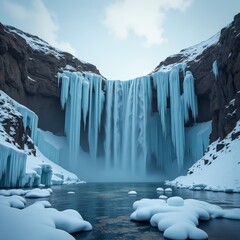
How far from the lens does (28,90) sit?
4644 centimetres

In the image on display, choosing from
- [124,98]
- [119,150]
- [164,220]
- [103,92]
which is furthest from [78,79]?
[164,220]

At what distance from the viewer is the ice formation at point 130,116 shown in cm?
4866

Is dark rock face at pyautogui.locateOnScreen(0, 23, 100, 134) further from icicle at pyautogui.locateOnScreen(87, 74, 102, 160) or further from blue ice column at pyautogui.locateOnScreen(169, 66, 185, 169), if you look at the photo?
blue ice column at pyautogui.locateOnScreen(169, 66, 185, 169)

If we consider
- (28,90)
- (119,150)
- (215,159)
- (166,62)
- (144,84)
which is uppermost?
(166,62)

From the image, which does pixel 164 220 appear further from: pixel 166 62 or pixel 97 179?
pixel 166 62

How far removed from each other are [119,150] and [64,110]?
540 inches

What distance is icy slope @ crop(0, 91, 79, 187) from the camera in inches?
856

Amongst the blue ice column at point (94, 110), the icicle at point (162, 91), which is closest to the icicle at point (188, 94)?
the icicle at point (162, 91)

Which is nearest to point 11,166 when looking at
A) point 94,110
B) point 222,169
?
point 222,169

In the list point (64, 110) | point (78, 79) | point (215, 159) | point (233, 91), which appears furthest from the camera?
point (64, 110)

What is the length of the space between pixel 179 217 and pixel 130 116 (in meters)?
46.6

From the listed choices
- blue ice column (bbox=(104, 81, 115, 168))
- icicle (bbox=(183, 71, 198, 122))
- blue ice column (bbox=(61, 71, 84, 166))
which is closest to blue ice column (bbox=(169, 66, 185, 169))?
icicle (bbox=(183, 71, 198, 122))

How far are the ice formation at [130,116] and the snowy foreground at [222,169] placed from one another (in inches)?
580

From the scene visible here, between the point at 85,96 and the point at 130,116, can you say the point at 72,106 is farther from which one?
the point at 130,116
